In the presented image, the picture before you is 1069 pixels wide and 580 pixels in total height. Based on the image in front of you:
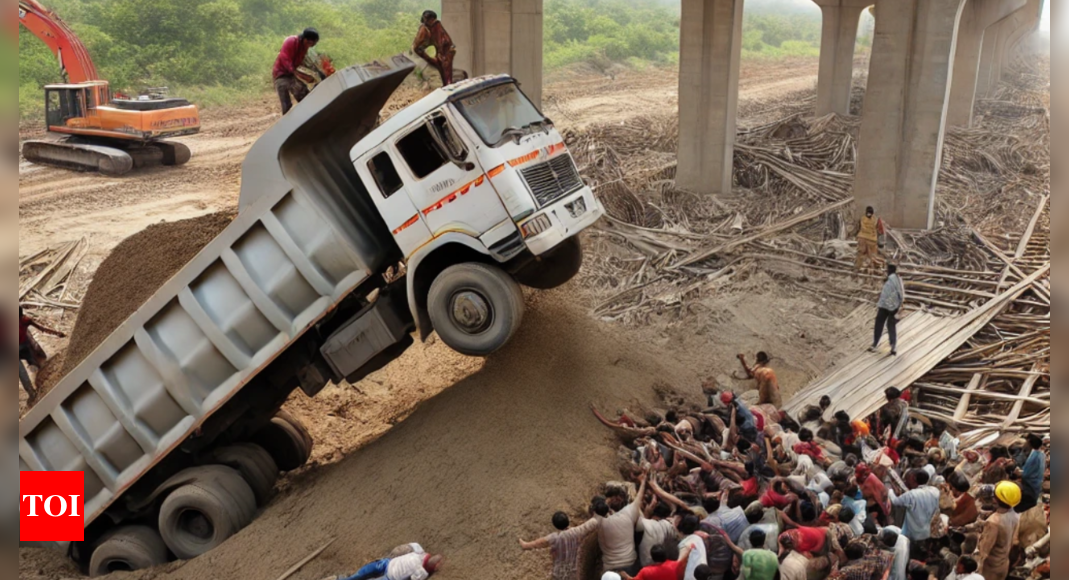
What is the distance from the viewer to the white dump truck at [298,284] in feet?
30.1

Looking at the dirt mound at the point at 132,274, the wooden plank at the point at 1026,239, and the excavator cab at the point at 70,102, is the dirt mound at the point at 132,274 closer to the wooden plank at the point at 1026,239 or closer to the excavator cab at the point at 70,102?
the excavator cab at the point at 70,102

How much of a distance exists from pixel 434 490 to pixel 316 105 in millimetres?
3768

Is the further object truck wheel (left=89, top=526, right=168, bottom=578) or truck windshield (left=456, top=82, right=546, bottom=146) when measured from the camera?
truck wheel (left=89, top=526, right=168, bottom=578)

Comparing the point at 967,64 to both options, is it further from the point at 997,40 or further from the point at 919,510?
the point at 919,510

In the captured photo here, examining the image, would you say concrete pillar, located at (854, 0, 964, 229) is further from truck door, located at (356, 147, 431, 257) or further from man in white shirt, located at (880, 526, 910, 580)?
truck door, located at (356, 147, 431, 257)

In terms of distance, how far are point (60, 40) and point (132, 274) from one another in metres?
14.8

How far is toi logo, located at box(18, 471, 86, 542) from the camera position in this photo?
9.30 meters

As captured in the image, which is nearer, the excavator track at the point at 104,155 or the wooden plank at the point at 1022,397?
the wooden plank at the point at 1022,397

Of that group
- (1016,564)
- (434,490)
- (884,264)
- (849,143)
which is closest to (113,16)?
(849,143)

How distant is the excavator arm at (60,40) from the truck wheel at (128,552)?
1837 centimetres

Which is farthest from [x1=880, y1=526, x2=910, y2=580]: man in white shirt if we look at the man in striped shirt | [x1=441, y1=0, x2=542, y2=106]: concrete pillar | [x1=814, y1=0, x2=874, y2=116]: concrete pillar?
[x1=814, y1=0, x2=874, y2=116]: concrete pillar

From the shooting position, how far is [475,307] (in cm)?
924

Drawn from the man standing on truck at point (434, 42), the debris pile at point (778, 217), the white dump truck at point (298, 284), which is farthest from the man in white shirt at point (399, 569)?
the debris pile at point (778, 217)

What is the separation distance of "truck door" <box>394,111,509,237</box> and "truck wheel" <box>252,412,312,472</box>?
3.42 meters
